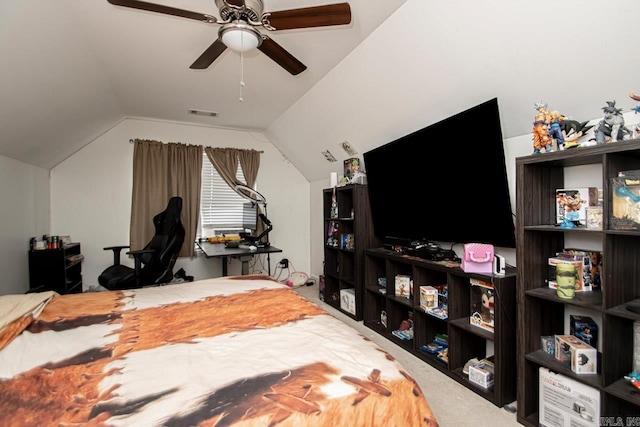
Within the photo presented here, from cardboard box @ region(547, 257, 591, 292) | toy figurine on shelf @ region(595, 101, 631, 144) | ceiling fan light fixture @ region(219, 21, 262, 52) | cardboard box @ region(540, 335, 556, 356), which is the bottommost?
cardboard box @ region(540, 335, 556, 356)

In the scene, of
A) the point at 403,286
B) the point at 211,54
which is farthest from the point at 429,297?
the point at 211,54

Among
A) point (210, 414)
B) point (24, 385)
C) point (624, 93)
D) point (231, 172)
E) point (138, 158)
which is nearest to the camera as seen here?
point (210, 414)

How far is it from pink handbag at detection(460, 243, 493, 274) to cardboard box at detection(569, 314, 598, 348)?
0.50 m

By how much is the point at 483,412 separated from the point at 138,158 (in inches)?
183

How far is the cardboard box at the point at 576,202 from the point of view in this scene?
165cm

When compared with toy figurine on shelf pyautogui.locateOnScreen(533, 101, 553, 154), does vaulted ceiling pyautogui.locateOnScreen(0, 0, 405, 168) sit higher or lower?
higher

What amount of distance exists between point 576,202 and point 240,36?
2185 millimetres

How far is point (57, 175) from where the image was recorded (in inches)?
150

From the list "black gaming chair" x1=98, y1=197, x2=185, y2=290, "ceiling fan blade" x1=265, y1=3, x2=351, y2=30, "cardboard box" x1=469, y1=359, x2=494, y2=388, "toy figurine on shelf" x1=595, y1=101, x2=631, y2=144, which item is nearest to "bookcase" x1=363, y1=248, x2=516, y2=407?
"cardboard box" x1=469, y1=359, x2=494, y2=388

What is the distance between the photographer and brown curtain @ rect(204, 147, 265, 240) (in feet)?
14.7

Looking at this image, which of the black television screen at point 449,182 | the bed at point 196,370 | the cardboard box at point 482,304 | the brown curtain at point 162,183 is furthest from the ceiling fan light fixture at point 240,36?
the brown curtain at point 162,183

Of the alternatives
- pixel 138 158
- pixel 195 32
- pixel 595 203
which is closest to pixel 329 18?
pixel 195 32

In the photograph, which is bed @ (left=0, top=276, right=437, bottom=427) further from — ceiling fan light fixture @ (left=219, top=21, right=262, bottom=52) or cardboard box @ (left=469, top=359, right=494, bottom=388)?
ceiling fan light fixture @ (left=219, top=21, right=262, bottom=52)

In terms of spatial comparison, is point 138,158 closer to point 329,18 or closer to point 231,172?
point 231,172
